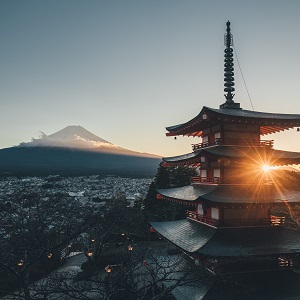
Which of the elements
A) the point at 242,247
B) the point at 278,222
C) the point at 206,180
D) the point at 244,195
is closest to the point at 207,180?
the point at 206,180

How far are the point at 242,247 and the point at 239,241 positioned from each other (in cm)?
52

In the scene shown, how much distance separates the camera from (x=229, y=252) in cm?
1256

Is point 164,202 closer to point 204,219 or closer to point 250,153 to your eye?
point 204,219

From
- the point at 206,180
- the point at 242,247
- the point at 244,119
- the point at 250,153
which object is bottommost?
the point at 242,247

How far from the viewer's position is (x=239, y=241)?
13578mm

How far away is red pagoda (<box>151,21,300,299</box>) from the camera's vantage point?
523 inches

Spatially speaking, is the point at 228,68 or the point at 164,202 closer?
the point at 228,68

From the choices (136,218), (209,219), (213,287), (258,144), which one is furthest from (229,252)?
(136,218)

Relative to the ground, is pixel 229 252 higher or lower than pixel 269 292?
higher

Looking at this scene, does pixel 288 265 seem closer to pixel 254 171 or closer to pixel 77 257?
pixel 254 171

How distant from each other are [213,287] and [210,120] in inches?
297

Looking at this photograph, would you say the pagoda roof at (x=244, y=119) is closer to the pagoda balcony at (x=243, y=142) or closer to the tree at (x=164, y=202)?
the pagoda balcony at (x=243, y=142)

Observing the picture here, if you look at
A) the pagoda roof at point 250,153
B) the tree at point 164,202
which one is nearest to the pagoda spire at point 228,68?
the pagoda roof at point 250,153

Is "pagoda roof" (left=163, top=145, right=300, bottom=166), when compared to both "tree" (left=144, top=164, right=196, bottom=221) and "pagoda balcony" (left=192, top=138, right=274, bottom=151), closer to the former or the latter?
"pagoda balcony" (left=192, top=138, right=274, bottom=151)
